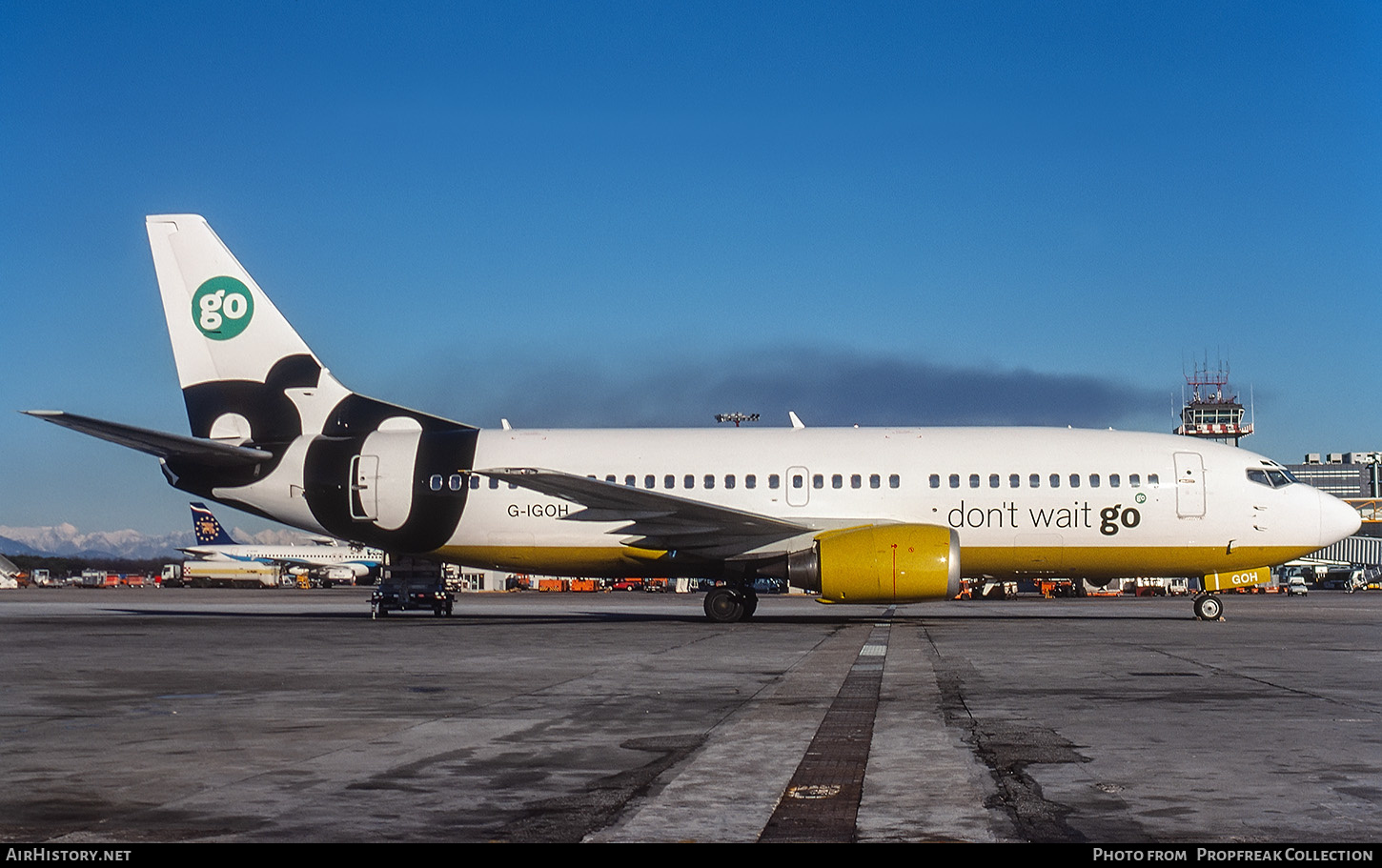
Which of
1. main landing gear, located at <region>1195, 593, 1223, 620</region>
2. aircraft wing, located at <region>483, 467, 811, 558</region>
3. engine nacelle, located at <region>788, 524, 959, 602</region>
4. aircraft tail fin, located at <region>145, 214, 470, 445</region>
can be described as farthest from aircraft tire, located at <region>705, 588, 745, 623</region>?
main landing gear, located at <region>1195, 593, 1223, 620</region>

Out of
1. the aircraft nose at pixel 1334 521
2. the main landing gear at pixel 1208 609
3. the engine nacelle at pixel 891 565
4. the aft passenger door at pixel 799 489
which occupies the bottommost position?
the main landing gear at pixel 1208 609

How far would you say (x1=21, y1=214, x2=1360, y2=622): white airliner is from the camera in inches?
1051

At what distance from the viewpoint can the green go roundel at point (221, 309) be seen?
95.5 ft

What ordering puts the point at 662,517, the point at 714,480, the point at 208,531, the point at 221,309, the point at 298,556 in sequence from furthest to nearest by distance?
the point at 208,531 < the point at 298,556 < the point at 221,309 < the point at 714,480 < the point at 662,517

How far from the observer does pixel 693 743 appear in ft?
30.3

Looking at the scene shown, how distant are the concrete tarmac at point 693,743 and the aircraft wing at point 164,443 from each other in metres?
5.17

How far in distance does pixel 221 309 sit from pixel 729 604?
44.5 feet

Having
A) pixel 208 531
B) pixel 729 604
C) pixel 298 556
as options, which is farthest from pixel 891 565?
pixel 208 531

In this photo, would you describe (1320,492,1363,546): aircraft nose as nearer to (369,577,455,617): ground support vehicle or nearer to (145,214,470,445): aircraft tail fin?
(145,214,470,445): aircraft tail fin

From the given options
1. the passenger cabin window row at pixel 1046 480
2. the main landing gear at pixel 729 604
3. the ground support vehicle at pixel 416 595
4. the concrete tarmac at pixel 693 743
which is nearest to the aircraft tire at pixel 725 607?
the main landing gear at pixel 729 604

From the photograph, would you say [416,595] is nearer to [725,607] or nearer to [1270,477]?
[725,607]

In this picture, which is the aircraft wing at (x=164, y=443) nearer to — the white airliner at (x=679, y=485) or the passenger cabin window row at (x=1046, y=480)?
the white airliner at (x=679, y=485)
